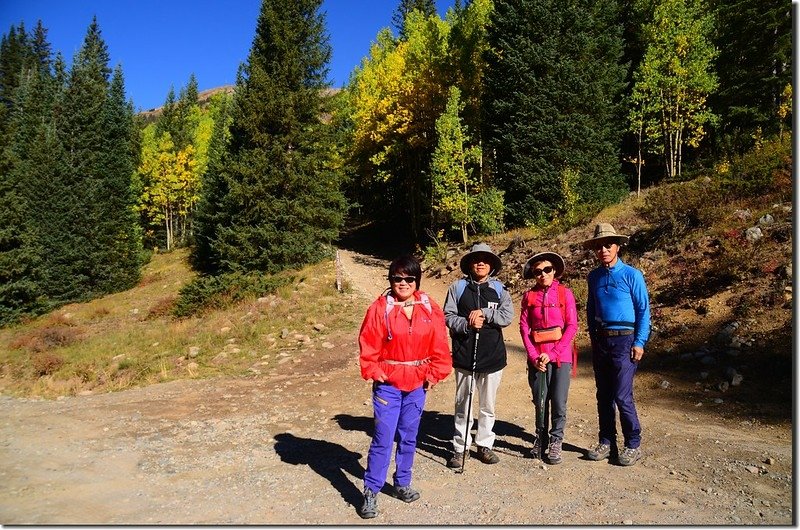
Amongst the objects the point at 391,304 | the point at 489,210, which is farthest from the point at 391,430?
the point at 489,210

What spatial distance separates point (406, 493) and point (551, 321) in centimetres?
211

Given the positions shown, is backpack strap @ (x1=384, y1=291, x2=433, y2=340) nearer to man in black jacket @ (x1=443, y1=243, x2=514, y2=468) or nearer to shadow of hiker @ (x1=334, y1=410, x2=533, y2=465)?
man in black jacket @ (x1=443, y1=243, x2=514, y2=468)

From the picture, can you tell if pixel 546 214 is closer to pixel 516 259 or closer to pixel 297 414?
pixel 516 259

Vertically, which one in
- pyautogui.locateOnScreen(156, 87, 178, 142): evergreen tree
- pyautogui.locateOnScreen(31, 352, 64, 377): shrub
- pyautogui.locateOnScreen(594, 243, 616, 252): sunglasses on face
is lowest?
pyautogui.locateOnScreen(31, 352, 64, 377): shrub

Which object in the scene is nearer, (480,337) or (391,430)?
(391,430)

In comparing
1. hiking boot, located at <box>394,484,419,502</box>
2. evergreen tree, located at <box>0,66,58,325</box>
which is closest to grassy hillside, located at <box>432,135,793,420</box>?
hiking boot, located at <box>394,484,419,502</box>

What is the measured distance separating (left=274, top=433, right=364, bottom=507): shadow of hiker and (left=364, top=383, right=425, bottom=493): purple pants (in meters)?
0.39

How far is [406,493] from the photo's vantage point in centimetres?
416

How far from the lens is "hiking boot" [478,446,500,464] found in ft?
16.3

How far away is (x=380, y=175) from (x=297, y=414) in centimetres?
2034

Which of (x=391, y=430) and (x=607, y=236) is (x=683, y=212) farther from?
(x=391, y=430)

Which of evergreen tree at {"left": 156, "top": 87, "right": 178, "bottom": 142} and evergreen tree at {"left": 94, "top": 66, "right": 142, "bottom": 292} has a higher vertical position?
evergreen tree at {"left": 156, "top": 87, "right": 178, "bottom": 142}

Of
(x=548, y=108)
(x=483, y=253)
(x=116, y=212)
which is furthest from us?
(x=116, y=212)

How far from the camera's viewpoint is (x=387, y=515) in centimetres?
394
